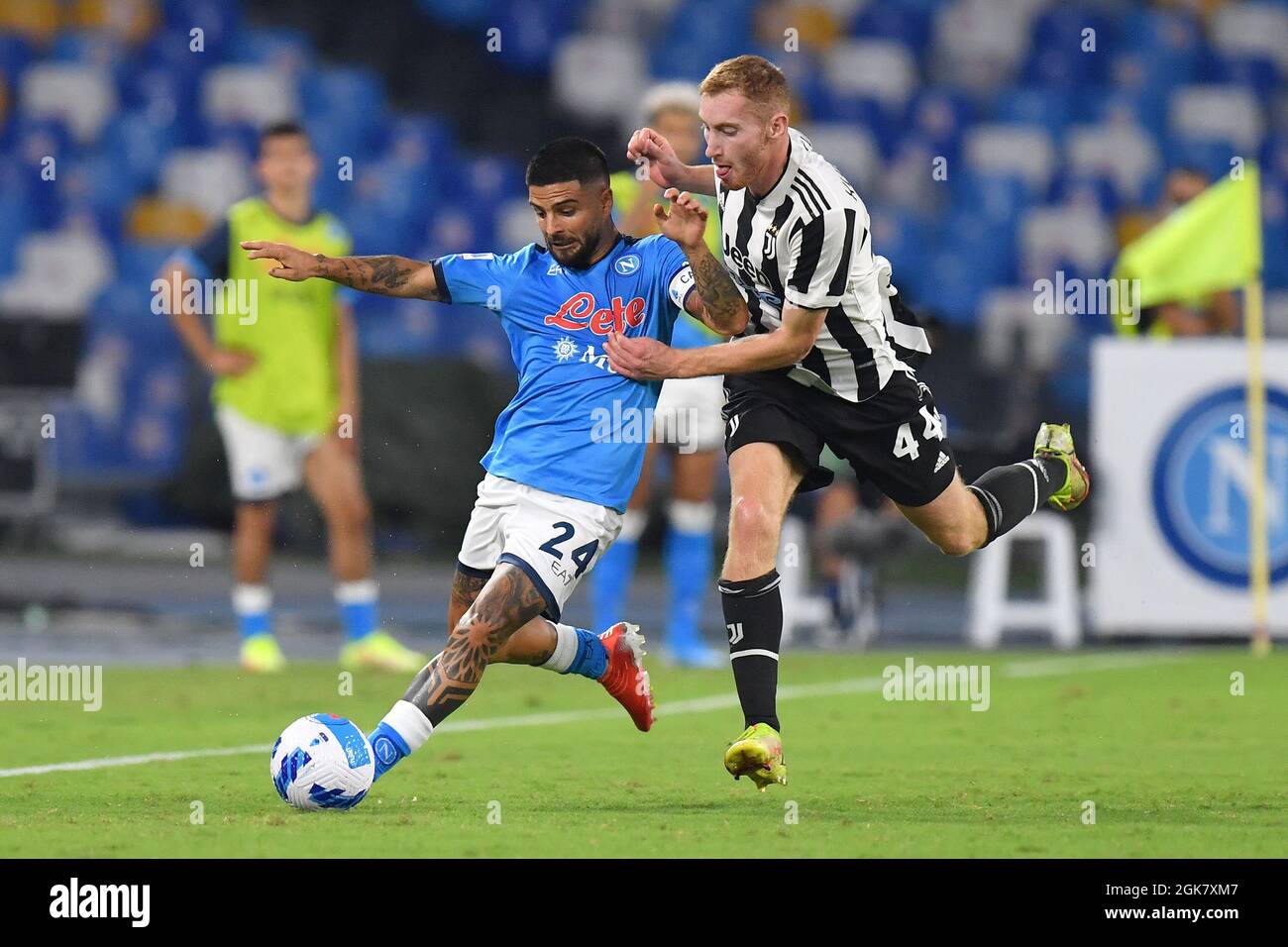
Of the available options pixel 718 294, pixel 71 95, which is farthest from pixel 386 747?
pixel 71 95

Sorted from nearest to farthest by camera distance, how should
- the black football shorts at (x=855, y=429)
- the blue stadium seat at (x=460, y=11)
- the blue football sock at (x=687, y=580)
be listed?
the black football shorts at (x=855, y=429), the blue football sock at (x=687, y=580), the blue stadium seat at (x=460, y=11)

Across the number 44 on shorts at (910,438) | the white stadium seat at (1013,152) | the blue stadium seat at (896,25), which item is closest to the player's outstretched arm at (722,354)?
the number 44 on shorts at (910,438)

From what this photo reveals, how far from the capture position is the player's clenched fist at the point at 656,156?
6.05 metres

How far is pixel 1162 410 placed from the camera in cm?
1177

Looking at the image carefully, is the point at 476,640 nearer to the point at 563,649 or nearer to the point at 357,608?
the point at 563,649

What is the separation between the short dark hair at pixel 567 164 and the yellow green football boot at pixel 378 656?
4.30m

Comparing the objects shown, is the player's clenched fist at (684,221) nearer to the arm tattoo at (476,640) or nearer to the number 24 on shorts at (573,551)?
the number 24 on shorts at (573,551)

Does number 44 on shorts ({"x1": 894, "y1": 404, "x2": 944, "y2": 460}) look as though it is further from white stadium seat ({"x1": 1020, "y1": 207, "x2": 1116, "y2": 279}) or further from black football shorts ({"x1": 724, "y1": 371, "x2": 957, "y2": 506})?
white stadium seat ({"x1": 1020, "y1": 207, "x2": 1116, "y2": 279})

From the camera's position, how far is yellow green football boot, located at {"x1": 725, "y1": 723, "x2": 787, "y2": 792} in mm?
5680

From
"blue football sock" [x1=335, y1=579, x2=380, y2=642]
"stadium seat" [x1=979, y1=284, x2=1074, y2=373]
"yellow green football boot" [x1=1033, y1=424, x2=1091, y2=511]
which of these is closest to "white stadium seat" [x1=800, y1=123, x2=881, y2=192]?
"stadium seat" [x1=979, y1=284, x2=1074, y2=373]

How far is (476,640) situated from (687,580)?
4587mm

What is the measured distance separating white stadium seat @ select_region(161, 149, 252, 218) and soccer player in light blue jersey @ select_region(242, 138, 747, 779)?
10857 millimetres

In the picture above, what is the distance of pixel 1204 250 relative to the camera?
38.9 feet

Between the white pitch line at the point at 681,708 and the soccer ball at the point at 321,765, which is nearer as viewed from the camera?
the soccer ball at the point at 321,765
